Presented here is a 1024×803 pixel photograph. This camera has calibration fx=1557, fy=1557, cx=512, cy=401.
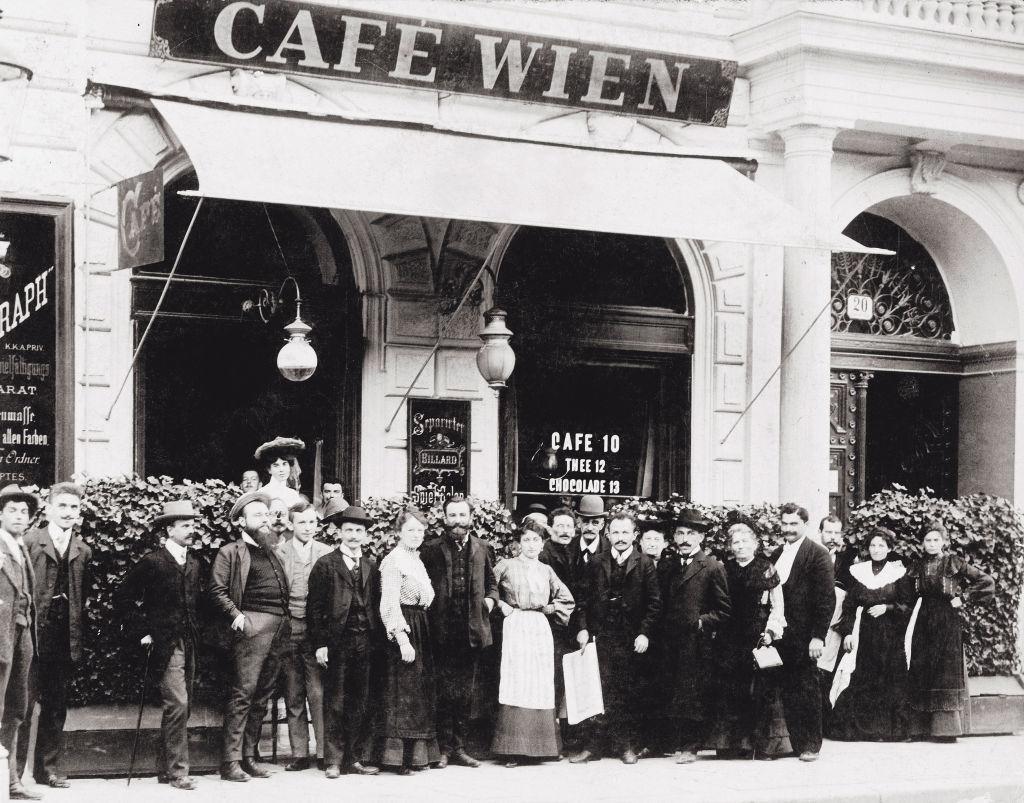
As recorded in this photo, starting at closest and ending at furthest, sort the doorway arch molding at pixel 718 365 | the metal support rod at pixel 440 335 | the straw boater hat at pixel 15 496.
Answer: the straw boater hat at pixel 15 496
the metal support rod at pixel 440 335
the doorway arch molding at pixel 718 365

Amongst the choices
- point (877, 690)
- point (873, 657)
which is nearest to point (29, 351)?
point (873, 657)

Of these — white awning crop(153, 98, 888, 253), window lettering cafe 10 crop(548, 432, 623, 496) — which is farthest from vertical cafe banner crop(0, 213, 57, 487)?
window lettering cafe 10 crop(548, 432, 623, 496)

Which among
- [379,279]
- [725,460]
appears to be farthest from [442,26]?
[725,460]

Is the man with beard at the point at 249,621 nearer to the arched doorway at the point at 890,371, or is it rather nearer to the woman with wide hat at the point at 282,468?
the woman with wide hat at the point at 282,468

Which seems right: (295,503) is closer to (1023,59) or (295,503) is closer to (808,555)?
(808,555)

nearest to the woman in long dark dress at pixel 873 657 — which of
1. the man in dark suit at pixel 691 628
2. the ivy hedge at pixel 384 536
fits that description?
the ivy hedge at pixel 384 536

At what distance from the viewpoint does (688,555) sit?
11.2 meters

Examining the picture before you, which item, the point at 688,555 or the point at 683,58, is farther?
the point at 683,58

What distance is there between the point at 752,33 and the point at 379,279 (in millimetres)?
4309

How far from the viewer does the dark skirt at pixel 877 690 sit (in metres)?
12.2

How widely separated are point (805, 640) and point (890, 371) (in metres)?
6.67

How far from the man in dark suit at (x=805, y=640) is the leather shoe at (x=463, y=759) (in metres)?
2.30

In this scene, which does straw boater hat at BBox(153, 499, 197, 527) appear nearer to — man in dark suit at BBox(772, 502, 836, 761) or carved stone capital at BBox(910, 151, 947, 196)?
man in dark suit at BBox(772, 502, 836, 761)

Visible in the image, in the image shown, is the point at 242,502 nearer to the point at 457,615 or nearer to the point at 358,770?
the point at 457,615
